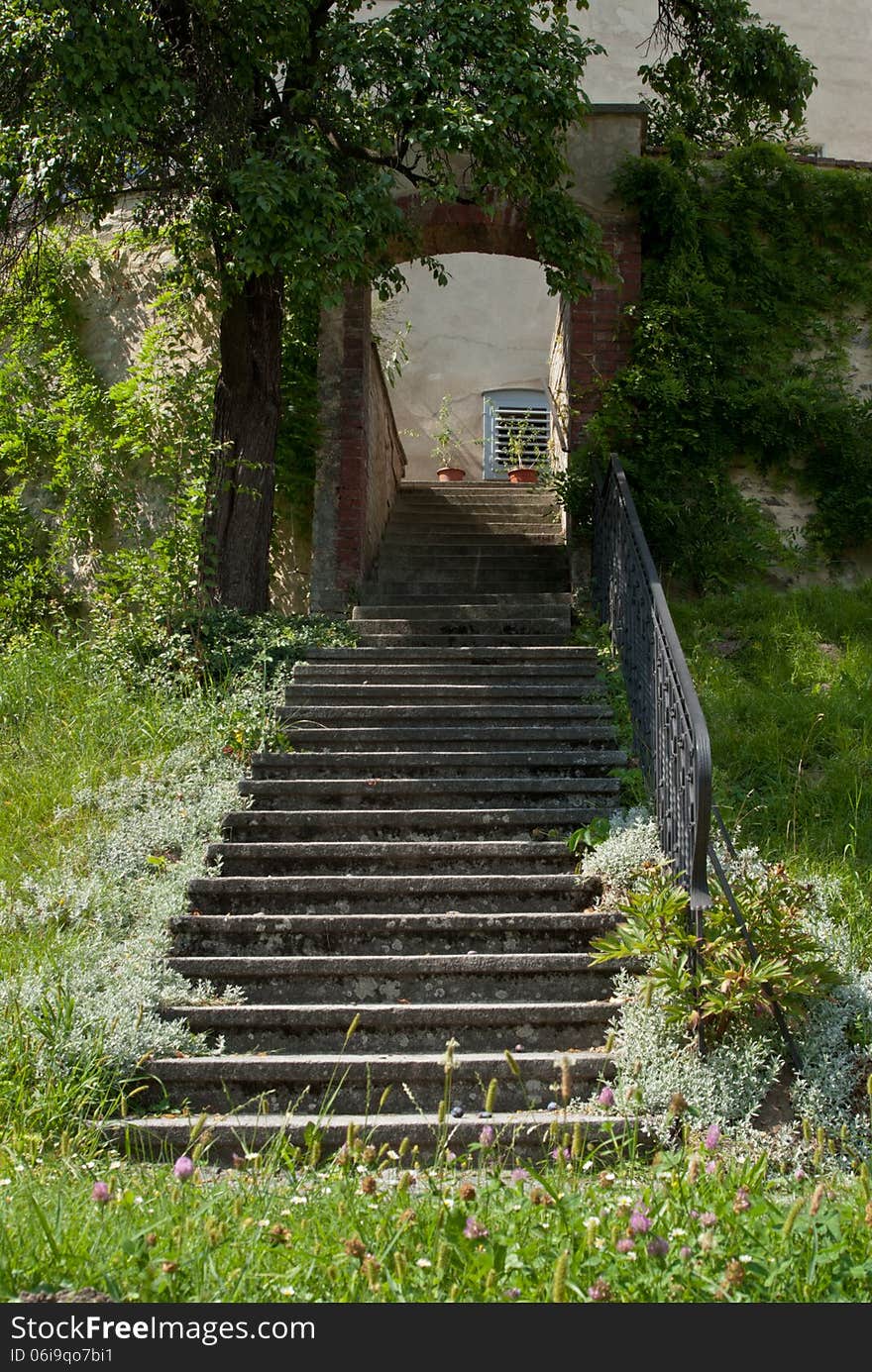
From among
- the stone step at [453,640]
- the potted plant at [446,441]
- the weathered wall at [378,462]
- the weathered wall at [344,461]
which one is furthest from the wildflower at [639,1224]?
the potted plant at [446,441]

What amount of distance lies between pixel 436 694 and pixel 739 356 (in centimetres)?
408

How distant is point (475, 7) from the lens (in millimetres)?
7180

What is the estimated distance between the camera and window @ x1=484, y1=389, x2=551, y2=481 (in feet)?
48.2

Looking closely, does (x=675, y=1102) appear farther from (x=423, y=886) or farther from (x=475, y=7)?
(x=475, y=7)

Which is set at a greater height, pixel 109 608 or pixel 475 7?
pixel 475 7

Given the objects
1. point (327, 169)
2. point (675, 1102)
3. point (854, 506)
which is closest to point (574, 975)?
point (675, 1102)

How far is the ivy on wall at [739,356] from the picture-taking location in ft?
28.9

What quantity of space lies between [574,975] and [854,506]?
5504 mm

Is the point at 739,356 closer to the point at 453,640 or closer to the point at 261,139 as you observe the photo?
the point at 453,640

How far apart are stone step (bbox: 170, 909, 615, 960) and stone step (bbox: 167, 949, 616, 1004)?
0.23 metres

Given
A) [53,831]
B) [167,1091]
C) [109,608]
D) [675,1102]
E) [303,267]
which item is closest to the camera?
[675,1102]

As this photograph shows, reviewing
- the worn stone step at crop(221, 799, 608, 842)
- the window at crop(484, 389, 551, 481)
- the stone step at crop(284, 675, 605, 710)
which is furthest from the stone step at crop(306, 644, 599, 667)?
the window at crop(484, 389, 551, 481)

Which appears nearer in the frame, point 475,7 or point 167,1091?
point 167,1091

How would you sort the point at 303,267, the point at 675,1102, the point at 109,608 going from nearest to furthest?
the point at 675,1102 < the point at 303,267 < the point at 109,608
